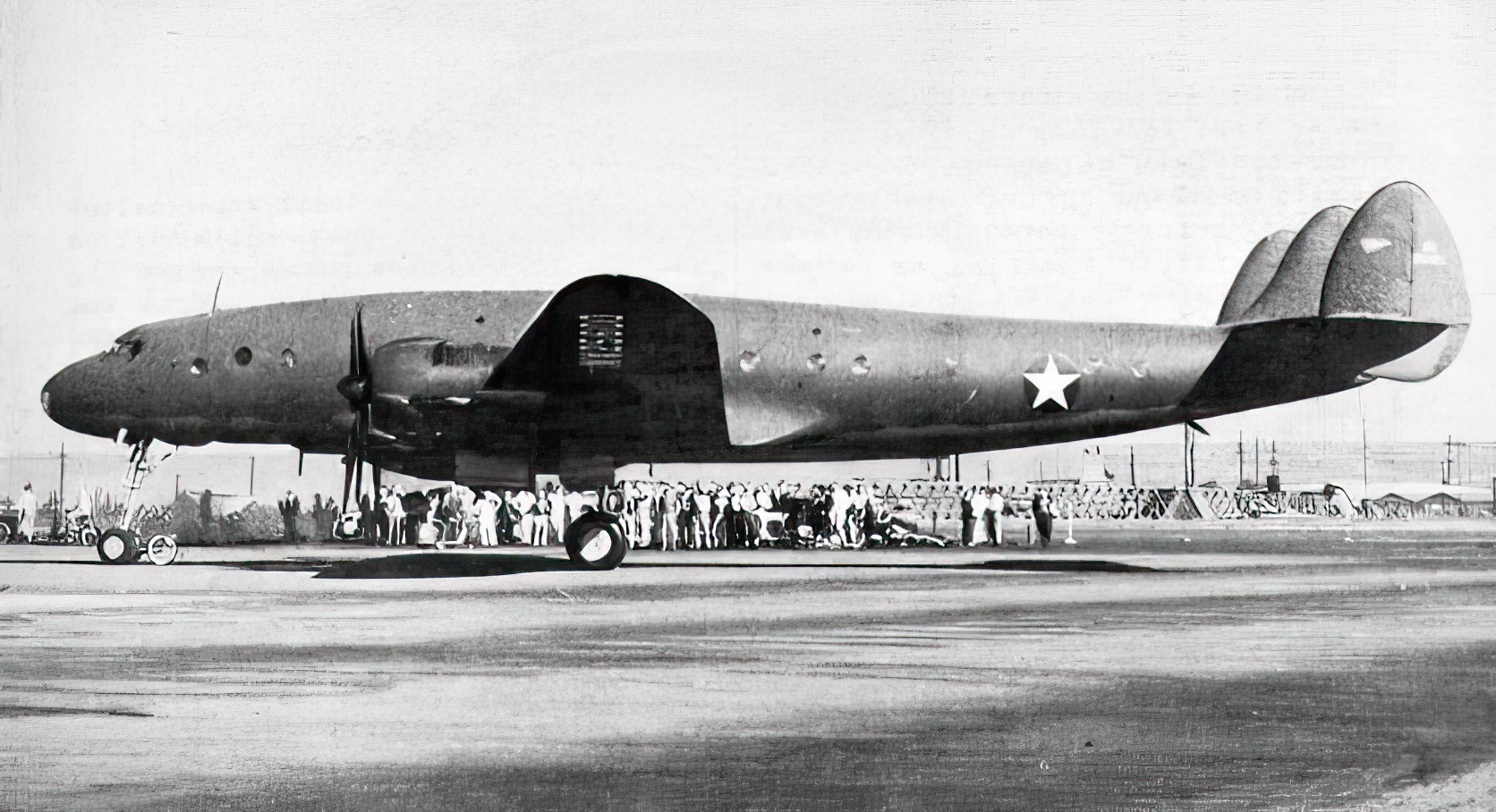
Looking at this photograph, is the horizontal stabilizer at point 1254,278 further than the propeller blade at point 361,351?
Yes

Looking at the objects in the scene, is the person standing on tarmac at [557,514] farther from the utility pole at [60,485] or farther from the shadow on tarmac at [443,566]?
the utility pole at [60,485]

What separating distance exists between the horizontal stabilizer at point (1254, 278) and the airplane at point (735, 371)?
4cm

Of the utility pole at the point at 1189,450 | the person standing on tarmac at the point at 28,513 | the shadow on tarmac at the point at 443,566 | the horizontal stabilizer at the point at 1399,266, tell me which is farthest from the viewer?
the person standing on tarmac at the point at 28,513

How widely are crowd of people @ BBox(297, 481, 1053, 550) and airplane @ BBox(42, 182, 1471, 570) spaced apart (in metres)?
7.77

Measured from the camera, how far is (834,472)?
55.0 m

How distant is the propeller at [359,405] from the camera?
597 inches

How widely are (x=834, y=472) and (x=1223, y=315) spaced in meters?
37.7

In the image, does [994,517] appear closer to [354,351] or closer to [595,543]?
[595,543]

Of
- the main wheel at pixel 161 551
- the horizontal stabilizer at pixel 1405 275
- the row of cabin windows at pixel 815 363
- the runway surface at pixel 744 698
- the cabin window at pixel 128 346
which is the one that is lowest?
the runway surface at pixel 744 698

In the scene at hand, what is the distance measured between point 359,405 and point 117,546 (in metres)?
6.08

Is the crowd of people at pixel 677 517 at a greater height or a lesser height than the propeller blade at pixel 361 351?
lesser

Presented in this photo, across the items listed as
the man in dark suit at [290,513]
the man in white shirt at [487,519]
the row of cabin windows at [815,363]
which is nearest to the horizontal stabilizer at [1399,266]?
the row of cabin windows at [815,363]

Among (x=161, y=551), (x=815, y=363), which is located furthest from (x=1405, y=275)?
(x=161, y=551)

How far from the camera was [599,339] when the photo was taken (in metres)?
14.8
